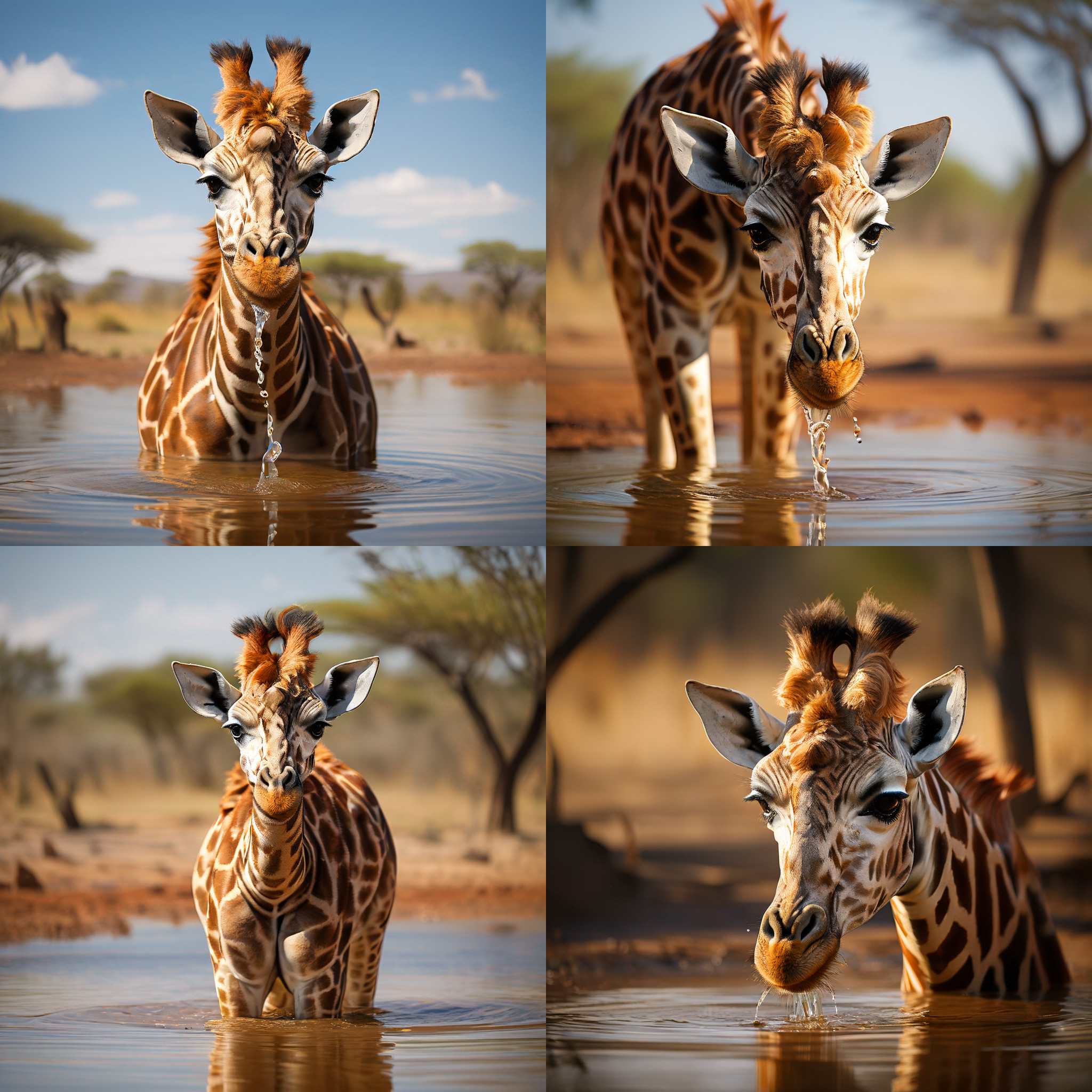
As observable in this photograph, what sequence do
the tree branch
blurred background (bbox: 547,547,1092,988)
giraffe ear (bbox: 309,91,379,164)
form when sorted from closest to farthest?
giraffe ear (bbox: 309,91,379,164), blurred background (bbox: 547,547,1092,988), the tree branch

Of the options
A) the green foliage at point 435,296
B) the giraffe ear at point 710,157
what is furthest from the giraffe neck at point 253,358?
the green foliage at point 435,296

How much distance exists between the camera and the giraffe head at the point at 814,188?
3992 millimetres

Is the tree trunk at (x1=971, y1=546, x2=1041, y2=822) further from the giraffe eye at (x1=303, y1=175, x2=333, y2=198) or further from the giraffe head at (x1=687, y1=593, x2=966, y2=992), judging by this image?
the giraffe eye at (x1=303, y1=175, x2=333, y2=198)

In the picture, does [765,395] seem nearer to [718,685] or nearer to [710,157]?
[710,157]

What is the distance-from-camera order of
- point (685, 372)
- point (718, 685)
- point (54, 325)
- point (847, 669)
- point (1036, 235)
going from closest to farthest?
point (847, 669), point (685, 372), point (718, 685), point (54, 325), point (1036, 235)

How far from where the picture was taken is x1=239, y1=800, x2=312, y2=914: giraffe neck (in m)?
4.05

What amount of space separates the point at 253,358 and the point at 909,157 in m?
2.06

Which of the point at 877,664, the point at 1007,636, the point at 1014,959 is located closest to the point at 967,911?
the point at 1014,959

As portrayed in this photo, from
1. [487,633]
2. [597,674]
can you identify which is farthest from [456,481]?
[487,633]

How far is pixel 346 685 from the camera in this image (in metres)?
4.34

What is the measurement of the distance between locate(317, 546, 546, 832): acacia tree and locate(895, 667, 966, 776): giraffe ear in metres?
5.73

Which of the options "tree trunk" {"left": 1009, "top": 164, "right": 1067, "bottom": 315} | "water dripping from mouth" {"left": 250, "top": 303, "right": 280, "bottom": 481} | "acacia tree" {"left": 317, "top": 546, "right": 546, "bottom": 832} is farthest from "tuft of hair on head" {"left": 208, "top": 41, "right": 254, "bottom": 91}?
"tree trunk" {"left": 1009, "top": 164, "right": 1067, "bottom": 315}

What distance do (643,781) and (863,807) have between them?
175 inches

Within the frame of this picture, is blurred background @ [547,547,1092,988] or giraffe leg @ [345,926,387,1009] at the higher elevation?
blurred background @ [547,547,1092,988]
